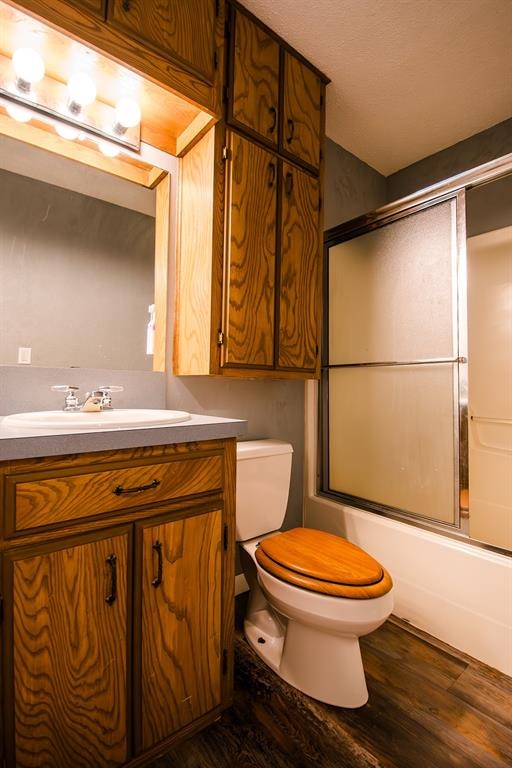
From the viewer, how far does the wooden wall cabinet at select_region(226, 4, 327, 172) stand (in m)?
1.45

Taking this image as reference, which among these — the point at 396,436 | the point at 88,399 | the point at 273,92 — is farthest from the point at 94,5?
the point at 396,436

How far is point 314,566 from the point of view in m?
1.24

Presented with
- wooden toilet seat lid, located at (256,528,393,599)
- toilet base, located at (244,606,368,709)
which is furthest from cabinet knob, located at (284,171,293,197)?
toilet base, located at (244,606,368,709)

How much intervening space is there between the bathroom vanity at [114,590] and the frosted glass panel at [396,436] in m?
1.03

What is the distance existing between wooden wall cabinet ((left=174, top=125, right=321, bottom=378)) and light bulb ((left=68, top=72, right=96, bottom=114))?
384mm

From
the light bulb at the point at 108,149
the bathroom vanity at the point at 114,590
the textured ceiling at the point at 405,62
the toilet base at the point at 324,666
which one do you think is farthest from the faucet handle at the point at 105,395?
the textured ceiling at the point at 405,62

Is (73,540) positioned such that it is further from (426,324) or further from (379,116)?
(379,116)

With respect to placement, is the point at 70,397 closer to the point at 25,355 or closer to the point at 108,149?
the point at 25,355

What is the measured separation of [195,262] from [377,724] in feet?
5.42

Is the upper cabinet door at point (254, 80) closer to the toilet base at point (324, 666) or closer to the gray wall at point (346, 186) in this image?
the gray wall at point (346, 186)

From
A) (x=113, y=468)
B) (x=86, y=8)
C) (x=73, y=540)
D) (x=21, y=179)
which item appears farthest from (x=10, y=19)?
(x=73, y=540)

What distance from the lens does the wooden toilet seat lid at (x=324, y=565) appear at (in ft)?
3.79

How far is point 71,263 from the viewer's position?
1.32 metres

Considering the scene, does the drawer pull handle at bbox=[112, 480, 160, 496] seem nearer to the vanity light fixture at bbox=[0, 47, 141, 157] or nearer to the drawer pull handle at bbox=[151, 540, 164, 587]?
the drawer pull handle at bbox=[151, 540, 164, 587]
